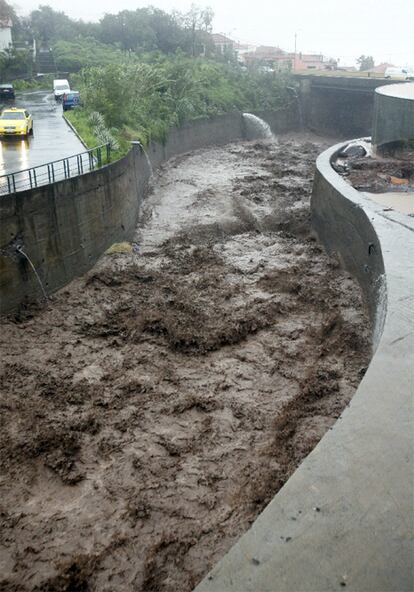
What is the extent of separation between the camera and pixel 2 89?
4066 centimetres

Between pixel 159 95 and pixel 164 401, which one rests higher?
pixel 159 95

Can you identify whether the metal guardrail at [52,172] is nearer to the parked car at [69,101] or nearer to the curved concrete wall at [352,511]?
the curved concrete wall at [352,511]

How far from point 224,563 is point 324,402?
696cm

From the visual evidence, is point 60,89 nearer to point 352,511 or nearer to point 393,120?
point 393,120

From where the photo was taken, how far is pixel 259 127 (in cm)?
5228

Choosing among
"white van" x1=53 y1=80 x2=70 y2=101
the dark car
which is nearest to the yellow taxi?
the dark car

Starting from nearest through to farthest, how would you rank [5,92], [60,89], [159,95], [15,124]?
[15,124]
[5,92]
[159,95]
[60,89]

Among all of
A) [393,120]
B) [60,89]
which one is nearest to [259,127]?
[60,89]

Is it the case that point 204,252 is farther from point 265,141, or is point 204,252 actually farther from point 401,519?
point 265,141

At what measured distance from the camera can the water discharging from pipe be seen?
172 feet

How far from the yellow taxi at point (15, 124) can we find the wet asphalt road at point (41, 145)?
337 millimetres

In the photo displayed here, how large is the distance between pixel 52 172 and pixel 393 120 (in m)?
16.9

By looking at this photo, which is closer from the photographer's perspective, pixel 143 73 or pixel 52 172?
pixel 52 172


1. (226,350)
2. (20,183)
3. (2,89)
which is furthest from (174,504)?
(2,89)
